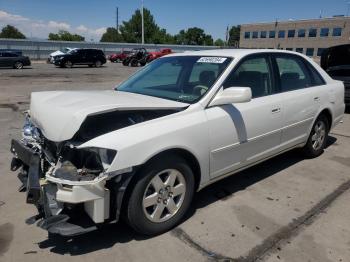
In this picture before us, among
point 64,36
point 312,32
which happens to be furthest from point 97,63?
point 64,36

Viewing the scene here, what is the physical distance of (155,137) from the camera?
2820 millimetres

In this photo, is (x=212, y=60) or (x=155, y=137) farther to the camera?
(x=212, y=60)

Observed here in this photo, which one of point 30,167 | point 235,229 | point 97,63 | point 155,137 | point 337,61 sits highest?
point 337,61

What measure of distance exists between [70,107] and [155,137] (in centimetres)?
81

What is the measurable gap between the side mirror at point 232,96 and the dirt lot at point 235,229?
1177 millimetres

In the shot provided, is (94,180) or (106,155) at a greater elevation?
(106,155)

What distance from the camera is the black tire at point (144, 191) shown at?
9.12 feet

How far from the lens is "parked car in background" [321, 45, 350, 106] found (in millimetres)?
9107

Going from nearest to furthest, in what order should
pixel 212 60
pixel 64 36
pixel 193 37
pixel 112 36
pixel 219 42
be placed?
pixel 212 60
pixel 112 36
pixel 64 36
pixel 193 37
pixel 219 42

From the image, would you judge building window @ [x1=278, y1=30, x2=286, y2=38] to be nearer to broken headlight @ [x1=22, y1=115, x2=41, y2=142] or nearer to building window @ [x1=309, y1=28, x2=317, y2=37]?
building window @ [x1=309, y1=28, x2=317, y2=37]

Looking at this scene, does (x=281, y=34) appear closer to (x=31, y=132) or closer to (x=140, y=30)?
(x=140, y=30)

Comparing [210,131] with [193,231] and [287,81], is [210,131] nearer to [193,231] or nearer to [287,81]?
[193,231]

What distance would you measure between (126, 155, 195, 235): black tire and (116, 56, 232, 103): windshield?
734mm

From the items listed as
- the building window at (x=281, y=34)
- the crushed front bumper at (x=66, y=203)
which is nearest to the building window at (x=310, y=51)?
the building window at (x=281, y=34)
